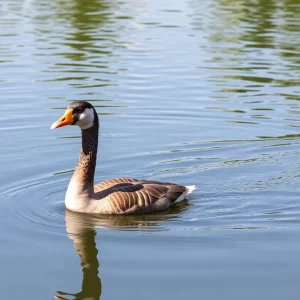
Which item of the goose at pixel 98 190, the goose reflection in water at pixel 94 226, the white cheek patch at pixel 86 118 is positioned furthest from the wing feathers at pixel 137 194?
the white cheek patch at pixel 86 118

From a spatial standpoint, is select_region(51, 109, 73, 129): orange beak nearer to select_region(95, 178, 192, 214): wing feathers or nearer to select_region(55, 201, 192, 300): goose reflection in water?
select_region(95, 178, 192, 214): wing feathers

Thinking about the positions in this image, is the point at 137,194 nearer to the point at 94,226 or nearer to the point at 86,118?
the point at 94,226

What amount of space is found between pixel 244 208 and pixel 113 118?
664 centimetres

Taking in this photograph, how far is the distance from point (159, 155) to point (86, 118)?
3.42 metres

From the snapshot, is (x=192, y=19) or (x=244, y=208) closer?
(x=244, y=208)

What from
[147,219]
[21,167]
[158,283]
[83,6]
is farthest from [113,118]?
[83,6]

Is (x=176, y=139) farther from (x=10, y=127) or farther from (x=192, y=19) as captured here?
(x=192, y=19)

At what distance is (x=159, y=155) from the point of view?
1667 cm

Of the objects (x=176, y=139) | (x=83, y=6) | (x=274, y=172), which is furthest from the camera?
(x=83, y=6)

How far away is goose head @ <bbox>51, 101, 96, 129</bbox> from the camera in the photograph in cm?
1324

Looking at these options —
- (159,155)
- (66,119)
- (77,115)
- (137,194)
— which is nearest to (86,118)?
(77,115)

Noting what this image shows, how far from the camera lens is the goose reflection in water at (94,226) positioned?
1110 centimetres

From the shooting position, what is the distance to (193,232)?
41.0 feet

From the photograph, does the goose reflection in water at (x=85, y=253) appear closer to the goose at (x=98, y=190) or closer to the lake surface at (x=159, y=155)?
the lake surface at (x=159, y=155)
